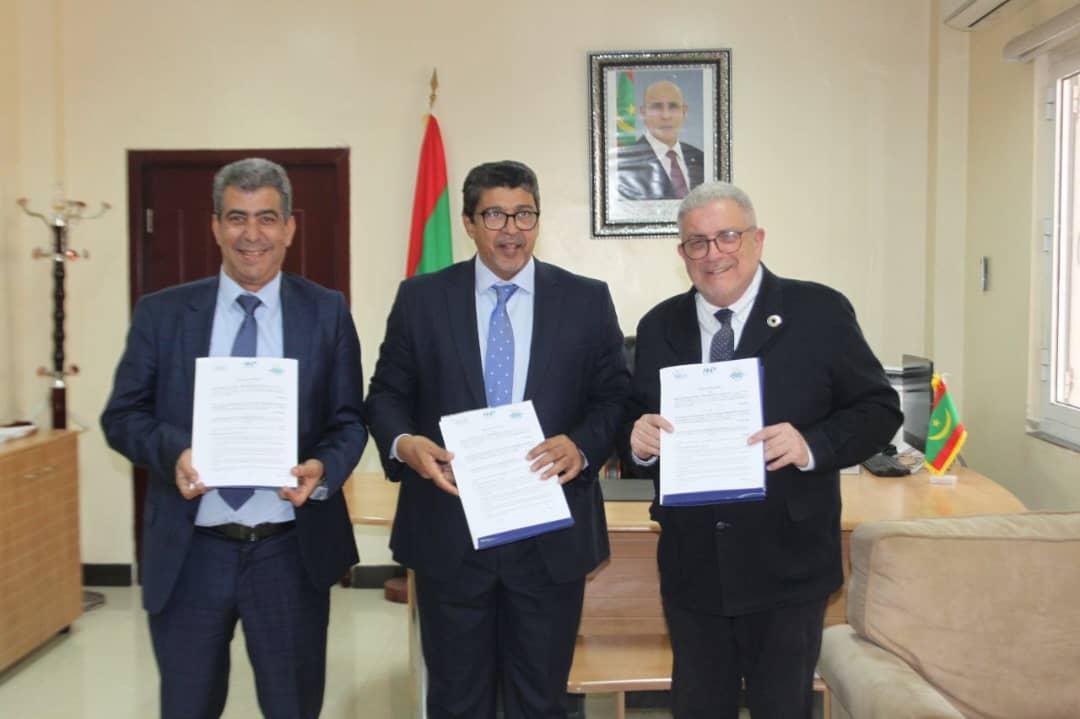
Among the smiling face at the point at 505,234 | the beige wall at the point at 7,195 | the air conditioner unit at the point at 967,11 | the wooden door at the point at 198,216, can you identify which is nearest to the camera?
the smiling face at the point at 505,234

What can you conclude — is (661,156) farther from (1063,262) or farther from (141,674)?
(141,674)

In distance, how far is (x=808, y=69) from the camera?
4512mm

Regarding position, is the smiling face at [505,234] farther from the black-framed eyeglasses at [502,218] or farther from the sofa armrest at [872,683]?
the sofa armrest at [872,683]

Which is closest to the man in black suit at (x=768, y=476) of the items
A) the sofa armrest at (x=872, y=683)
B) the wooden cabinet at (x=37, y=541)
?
the sofa armrest at (x=872, y=683)

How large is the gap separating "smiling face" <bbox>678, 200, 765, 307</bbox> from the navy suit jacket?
0.78 metres

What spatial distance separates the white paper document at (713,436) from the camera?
1.72 m

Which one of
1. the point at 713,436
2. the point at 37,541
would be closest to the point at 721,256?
the point at 713,436

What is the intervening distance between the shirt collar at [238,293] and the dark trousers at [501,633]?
681 millimetres

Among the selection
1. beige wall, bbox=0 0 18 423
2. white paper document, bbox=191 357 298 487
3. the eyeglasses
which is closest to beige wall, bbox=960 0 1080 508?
the eyeglasses

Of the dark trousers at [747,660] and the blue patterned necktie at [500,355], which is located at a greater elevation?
the blue patterned necktie at [500,355]

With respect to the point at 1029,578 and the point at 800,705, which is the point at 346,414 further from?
the point at 1029,578

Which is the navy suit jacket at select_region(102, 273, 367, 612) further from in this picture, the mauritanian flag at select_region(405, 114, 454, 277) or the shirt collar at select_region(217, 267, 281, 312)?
the mauritanian flag at select_region(405, 114, 454, 277)

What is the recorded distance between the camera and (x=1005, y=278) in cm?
385

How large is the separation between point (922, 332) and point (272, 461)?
3686 millimetres
